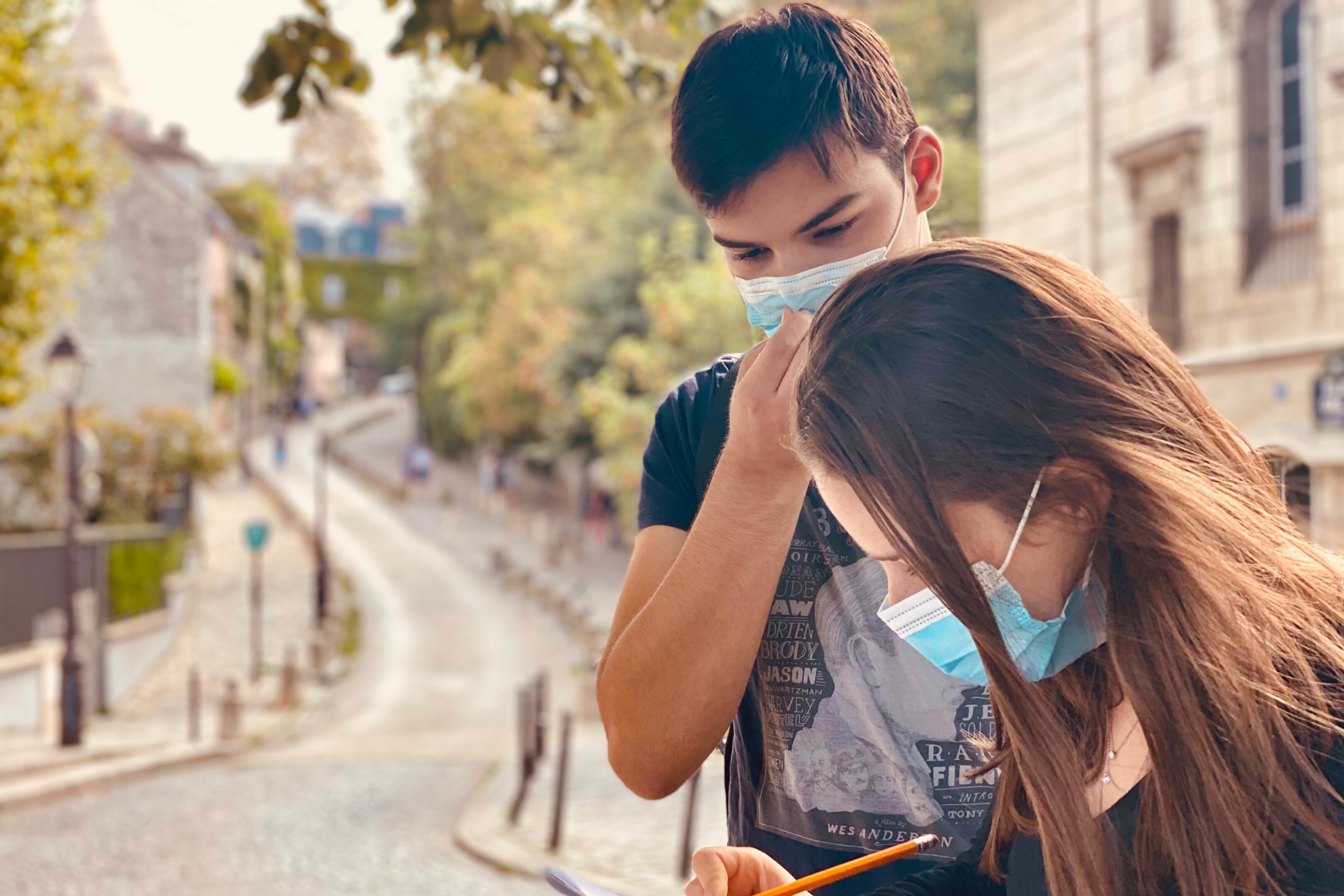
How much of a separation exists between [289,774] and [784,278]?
1461cm

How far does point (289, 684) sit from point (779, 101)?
22.7 meters

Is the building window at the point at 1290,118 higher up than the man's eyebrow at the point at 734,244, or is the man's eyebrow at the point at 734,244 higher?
the building window at the point at 1290,118

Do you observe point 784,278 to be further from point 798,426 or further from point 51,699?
point 51,699

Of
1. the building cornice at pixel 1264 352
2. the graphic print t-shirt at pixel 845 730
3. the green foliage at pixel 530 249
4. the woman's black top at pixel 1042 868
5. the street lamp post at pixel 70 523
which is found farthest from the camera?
the green foliage at pixel 530 249

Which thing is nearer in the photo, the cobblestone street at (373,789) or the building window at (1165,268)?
the cobblestone street at (373,789)

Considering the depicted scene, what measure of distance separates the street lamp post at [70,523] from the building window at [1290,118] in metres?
12.8

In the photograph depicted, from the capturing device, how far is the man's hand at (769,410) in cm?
163

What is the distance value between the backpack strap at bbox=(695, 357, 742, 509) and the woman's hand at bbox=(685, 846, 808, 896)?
0.47 meters

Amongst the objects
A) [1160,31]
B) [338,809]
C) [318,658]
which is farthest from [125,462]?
[1160,31]

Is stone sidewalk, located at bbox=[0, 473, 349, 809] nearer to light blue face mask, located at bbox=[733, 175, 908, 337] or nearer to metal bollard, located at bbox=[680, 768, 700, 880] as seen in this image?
metal bollard, located at bbox=[680, 768, 700, 880]

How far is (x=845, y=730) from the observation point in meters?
1.89

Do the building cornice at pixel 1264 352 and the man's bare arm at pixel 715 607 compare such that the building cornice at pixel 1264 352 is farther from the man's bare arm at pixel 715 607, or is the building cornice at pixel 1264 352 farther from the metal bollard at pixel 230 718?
the metal bollard at pixel 230 718

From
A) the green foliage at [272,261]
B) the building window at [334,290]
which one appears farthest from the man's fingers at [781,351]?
the building window at [334,290]

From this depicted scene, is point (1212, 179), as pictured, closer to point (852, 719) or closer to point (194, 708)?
point (194, 708)
